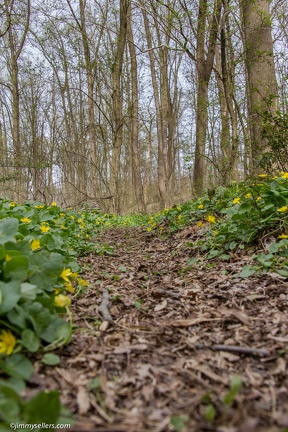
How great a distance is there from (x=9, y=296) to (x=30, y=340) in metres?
0.19

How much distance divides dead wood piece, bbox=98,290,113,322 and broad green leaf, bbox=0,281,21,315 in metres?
0.56

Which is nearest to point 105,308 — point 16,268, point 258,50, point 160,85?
point 16,268

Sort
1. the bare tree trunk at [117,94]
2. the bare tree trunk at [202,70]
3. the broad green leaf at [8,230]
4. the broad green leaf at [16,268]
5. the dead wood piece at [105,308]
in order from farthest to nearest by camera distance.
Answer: the bare tree trunk at [117,94], the bare tree trunk at [202,70], the broad green leaf at [8,230], the dead wood piece at [105,308], the broad green leaf at [16,268]

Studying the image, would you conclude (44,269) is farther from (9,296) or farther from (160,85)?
(160,85)

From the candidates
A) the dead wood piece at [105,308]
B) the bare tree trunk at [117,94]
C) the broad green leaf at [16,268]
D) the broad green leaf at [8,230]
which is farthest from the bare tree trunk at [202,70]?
the broad green leaf at [16,268]

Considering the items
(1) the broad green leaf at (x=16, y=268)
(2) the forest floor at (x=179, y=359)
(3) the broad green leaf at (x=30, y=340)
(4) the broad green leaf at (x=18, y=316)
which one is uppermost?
(1) the broad green leaf at (x=16, y=268)

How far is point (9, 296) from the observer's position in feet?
3.64

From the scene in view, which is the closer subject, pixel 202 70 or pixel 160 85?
pixel 202 70

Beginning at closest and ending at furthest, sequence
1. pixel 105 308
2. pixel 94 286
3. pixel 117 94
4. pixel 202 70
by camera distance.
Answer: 1. pixel 105 308
2. pixel 94 286
3. pixel 202 70
4. pixel 117 94

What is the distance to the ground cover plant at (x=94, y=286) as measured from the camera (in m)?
0.84

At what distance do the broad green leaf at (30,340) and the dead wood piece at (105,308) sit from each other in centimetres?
48

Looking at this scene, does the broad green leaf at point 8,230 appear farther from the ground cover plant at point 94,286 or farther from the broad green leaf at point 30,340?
the broad green leaf at point 30,340

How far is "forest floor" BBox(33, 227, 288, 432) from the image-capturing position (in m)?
0.81

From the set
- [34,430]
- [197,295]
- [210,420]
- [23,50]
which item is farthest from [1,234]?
[23,50]
